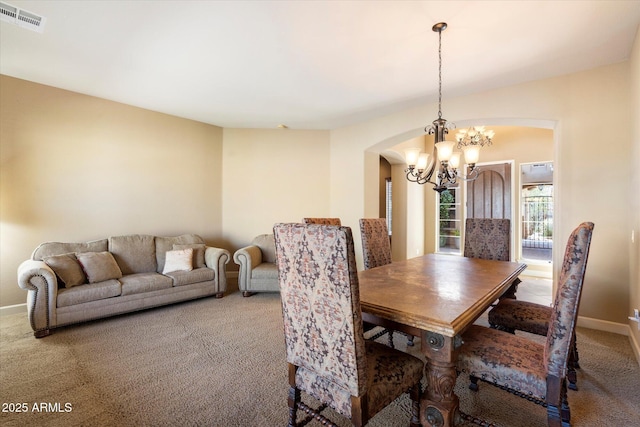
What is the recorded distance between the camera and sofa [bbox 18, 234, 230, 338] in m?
2.84

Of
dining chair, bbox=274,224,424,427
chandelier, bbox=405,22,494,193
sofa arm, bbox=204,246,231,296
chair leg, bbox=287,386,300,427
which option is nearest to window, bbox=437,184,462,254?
chandelier, bbox=405,22,494,193

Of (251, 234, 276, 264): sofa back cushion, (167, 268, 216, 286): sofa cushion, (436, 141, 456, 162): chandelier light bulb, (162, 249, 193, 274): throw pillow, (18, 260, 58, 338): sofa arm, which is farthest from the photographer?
(251, 234, 276, 264): sofa back cushion

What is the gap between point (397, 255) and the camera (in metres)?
6.57

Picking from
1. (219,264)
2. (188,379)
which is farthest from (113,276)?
(188,379)

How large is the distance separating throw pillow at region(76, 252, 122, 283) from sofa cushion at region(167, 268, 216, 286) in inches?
24.0

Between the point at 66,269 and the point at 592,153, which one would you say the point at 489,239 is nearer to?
the point at 592,153

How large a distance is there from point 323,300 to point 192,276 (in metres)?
3.17

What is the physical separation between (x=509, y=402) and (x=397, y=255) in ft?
15.6

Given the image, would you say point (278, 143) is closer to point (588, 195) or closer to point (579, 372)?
point (588, 195)

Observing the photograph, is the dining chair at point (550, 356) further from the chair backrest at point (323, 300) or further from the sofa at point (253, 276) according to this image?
the sofa at point (253, 276)

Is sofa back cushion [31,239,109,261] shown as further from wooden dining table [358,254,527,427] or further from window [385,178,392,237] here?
window [385,178,392,237]

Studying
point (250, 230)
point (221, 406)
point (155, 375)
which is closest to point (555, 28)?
point (221, 406)

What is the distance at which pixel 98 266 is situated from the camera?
3326mm

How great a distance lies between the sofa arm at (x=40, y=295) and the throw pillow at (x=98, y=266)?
1.20 feet
